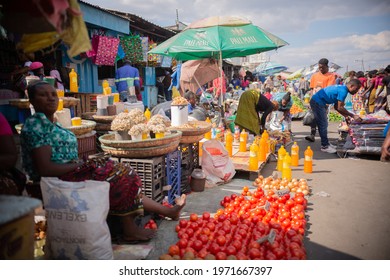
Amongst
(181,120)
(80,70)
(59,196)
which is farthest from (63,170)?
(80,70)

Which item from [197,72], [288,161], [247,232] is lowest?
[247,232]

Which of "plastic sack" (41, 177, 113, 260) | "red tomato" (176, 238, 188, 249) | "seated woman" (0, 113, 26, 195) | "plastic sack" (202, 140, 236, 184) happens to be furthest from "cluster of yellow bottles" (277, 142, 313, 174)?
"seated woman" (0, 113, 26, 195)

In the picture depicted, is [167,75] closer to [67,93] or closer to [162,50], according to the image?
[162,50]

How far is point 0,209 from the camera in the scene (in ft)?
4.91

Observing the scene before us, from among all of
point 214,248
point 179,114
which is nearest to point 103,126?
point 179,114

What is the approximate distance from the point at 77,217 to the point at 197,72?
800 centimetres

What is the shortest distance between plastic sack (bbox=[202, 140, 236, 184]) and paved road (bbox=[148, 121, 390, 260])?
0.58ft

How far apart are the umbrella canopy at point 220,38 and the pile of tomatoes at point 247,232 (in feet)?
11.8

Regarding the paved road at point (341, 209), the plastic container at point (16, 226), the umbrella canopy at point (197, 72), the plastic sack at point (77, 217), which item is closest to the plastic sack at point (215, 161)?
the paved road at point (341, 209)

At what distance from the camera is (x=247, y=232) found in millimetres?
3029

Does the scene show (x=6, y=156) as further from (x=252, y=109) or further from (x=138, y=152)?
(x=252, y=109)

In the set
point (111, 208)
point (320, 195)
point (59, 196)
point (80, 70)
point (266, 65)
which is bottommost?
point (320, 195)
